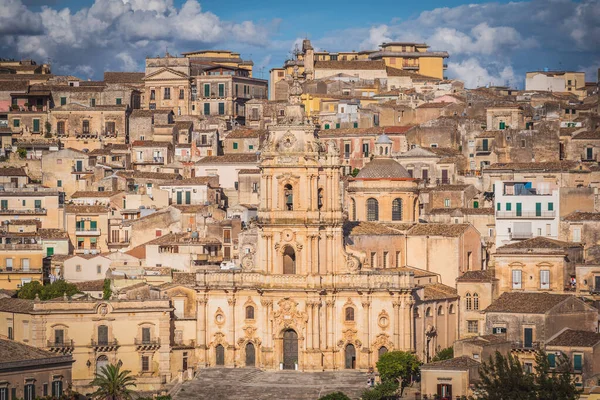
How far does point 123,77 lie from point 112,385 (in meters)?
58.9

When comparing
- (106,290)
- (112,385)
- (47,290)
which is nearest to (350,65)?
(47,290)

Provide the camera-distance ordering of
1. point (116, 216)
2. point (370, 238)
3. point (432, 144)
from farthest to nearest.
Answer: point (432, 144), point (116, 216), point (370, 238)

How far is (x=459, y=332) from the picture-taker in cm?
9188

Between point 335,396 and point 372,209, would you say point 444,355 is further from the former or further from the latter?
point 372,209

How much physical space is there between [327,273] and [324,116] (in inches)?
1529

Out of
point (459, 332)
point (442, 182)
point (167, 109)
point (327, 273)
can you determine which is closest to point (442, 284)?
point (459, 332)

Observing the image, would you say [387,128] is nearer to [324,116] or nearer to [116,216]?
[324,116]

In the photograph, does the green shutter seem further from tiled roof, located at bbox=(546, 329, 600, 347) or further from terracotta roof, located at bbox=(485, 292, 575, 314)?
terracotta roof, located at bbox=(485, 292, 575, 314)

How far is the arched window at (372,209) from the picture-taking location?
9644cm

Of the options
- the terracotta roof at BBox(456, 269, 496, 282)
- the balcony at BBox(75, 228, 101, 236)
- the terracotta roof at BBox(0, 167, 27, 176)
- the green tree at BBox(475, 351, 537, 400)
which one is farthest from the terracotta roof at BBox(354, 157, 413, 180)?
the green tree at BBox(475, 351, 537, 400)

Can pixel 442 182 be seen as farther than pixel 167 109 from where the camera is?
No

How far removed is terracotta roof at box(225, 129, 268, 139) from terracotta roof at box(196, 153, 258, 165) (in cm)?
368

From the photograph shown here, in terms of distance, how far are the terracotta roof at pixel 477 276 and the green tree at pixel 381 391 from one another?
12.5 m

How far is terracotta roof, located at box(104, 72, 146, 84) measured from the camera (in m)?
135
